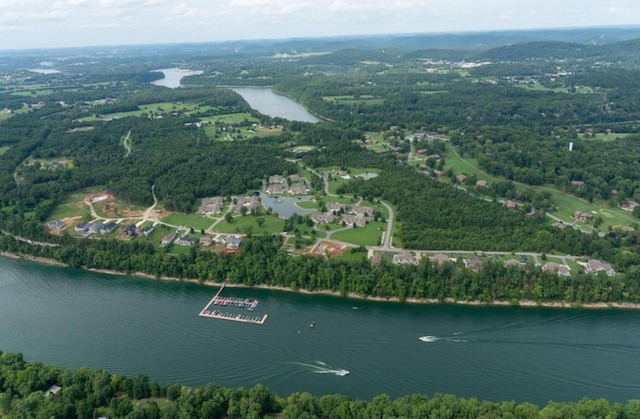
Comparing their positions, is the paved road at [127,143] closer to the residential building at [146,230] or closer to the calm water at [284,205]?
the residential building at [146,230]

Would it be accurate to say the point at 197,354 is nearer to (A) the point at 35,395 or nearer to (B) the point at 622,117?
(A) the point at 35,395

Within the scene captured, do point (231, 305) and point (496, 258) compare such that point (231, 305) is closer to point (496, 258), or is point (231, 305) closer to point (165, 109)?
point (496, 258)

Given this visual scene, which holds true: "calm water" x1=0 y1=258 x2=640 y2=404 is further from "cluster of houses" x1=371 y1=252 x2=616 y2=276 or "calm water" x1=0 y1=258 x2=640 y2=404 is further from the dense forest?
"cluster of houses" x1=371 y1=252 x2=616 y2=276

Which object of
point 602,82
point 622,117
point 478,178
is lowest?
point 478,178

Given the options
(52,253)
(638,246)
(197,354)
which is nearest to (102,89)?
(52,253)

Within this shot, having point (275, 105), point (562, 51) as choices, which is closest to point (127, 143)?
point (275, 105)

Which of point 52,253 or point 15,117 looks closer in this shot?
point 52,253

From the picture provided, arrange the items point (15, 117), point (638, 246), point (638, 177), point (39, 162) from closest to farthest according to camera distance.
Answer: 1. point (638, 246)
2. point (638, 177)
3. point (39, 162)
4. point (15, 117)
